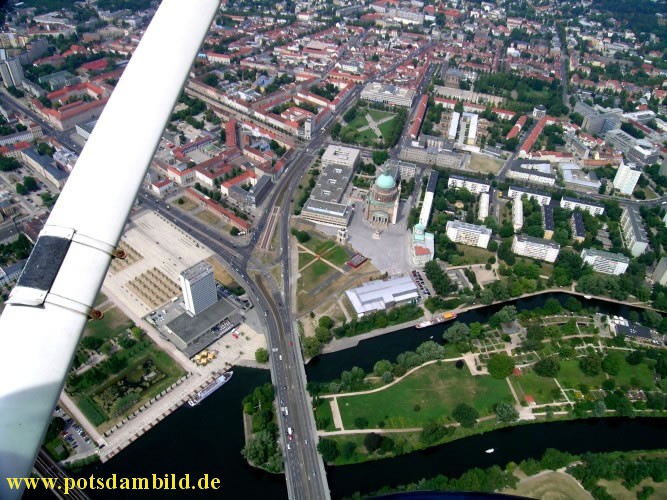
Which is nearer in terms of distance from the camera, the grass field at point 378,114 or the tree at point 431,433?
the tree at point 431,433

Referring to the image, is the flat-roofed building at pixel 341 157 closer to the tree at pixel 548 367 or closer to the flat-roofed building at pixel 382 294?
the flat-roofed building at pixel 382 294

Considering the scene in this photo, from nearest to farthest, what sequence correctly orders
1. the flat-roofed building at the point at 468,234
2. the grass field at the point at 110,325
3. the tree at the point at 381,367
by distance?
the tree at the point at 381,367, the grass field at the point at 110,325, the flat-roofed building at the point at 468,234

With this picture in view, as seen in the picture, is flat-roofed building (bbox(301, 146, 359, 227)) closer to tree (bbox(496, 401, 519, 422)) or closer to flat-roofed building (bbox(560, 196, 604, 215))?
tree (bbox(496, 401, 519, 422))

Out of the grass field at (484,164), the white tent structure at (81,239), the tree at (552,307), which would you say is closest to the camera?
the white tent structure at (81,239)

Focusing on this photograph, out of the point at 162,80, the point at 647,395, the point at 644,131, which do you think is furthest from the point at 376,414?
the point at 644,131

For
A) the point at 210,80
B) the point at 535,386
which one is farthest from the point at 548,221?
the point at 210,80

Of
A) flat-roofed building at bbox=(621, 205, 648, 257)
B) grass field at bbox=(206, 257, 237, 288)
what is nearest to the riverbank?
flat-roofed building at bbox=(621, 205, 648, 257)

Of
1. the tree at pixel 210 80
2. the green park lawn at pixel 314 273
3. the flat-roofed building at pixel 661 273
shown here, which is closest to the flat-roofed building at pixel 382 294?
the green park lawn at pixel 314 273

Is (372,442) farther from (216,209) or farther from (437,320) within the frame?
(216,209)
